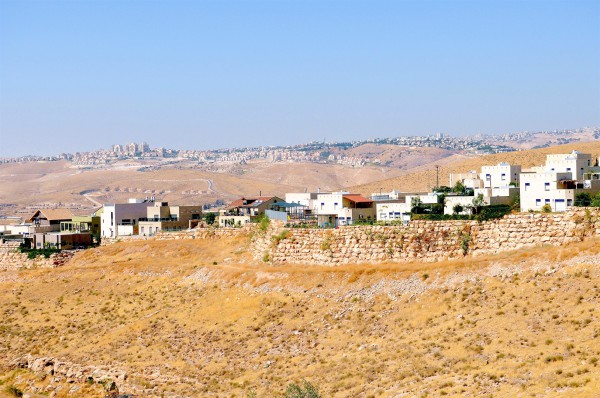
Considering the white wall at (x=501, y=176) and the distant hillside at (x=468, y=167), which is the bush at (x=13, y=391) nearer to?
the white wall at (x=501, y=176)

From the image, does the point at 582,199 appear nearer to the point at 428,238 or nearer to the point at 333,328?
the point at 428,238

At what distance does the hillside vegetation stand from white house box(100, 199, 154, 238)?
22873 mm

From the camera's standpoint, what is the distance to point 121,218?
81.9m

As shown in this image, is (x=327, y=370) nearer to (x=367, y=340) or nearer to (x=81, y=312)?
(x=367, y=340)

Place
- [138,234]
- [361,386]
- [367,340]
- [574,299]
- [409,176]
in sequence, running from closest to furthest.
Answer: [361,386] < [574,299] < [367,340] < [138,234] < [409,176]

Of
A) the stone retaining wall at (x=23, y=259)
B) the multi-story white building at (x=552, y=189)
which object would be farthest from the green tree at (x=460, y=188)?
the stone retaining wall at (x=23, y=259)

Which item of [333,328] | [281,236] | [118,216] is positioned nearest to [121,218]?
[118,216]

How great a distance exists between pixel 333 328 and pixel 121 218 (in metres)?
45.7

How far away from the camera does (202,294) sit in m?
50.1

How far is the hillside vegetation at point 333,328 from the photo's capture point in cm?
3070

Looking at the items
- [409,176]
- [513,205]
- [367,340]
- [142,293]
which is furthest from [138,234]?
[409,176]

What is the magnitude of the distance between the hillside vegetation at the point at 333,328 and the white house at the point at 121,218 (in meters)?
22.9

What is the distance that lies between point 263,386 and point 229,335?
8.02m

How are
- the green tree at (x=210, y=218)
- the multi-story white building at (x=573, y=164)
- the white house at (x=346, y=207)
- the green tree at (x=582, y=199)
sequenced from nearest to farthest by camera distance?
the green tree at (x=582, y=199)
the multi-story white building at (x=573, y=164)
the white house at (x=346, y=207)
the green tree at (x=210, y=218)
